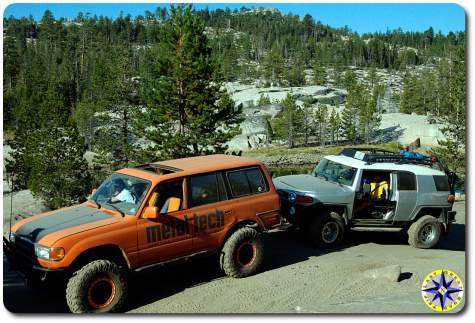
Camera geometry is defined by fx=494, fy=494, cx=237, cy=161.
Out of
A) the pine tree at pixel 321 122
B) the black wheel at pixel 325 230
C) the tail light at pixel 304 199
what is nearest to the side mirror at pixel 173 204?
the tail light at pixel 304 199

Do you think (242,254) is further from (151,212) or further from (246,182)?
(151,212)

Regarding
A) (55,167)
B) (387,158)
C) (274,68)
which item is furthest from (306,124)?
(387,158)

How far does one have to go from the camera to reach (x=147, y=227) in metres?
7.74

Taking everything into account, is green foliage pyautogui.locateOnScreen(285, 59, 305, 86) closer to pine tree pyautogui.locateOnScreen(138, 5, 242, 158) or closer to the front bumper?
pine tree pyautogui.locateOnScreen(138, 5, 242, 158)

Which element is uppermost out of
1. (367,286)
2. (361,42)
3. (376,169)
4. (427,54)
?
(361,42)

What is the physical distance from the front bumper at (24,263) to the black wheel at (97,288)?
33 centimetres

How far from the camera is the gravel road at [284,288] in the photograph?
24.8ft

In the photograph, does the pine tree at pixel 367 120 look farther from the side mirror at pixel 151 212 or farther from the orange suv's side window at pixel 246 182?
the side mirror at pixel 151 212

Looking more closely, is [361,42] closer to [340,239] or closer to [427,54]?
[427,54]

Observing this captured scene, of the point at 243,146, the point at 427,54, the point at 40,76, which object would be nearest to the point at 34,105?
the point at 40,76

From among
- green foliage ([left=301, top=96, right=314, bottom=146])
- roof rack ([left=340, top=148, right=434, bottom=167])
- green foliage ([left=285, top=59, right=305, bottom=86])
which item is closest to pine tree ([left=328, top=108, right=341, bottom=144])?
green foliage ([left=301, top=96, right=314, bottom=146])

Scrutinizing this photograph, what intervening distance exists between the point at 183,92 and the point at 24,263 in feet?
72.1

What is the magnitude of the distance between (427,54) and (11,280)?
122628mm

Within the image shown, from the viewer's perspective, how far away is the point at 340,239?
11.1m
